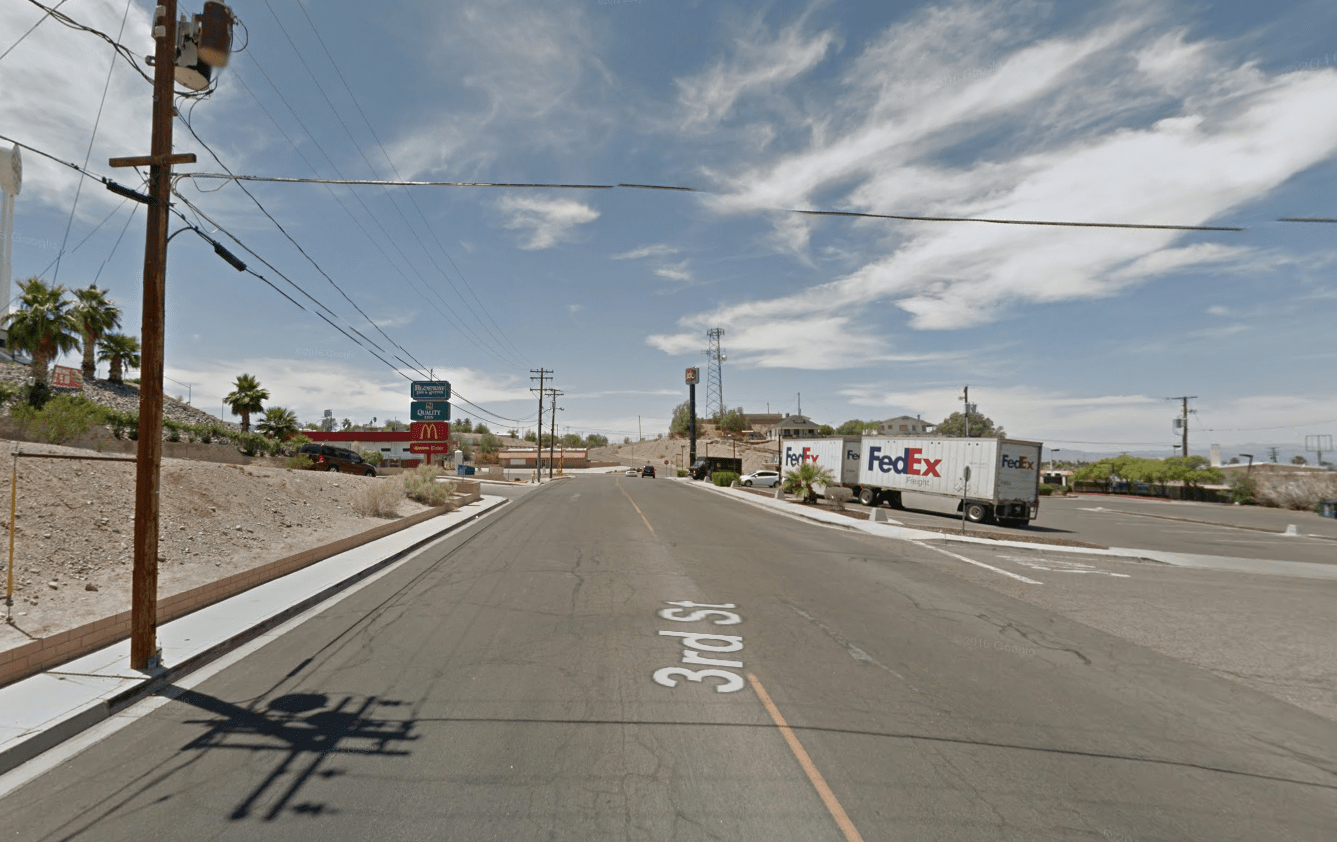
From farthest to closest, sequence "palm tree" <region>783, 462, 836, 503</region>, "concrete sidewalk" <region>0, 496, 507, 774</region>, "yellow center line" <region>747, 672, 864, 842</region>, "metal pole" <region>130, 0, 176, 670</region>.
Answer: "palm tree" <region>783, 462, 836, 503</region> → "metal pole" <region>130, 0, 176, 670</region> → "concrete sidewalk" <region>0, 496, 507, 774</region> → "yellow center line" <region>747, 672, 864, 842</region>

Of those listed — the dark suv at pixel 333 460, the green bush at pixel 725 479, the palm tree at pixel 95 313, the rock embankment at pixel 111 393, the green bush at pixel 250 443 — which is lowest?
the green bush at pixel 725 479

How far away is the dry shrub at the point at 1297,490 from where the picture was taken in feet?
150

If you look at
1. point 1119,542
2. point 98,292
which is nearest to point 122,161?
point 1119,542

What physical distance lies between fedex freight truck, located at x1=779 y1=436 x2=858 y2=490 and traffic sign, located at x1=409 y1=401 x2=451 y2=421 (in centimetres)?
2136

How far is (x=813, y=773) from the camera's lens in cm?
453

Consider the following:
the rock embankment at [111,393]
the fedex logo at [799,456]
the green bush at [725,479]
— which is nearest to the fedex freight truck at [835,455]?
the fedex logo at [799,456]

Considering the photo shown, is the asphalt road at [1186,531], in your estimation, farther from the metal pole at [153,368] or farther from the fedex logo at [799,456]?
the metal pole at [153,368]

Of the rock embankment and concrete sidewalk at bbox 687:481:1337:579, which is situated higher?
the rock embankment

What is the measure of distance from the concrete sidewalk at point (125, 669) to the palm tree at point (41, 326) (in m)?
30.4

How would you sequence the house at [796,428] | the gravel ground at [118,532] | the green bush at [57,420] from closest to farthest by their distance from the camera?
the gravel ground at [118,532], the green bush at [57,420], the house at [796,428]

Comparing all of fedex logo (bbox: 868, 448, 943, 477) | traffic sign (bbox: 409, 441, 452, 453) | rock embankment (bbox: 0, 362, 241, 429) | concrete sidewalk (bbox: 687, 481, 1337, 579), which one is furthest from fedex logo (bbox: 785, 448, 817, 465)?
rock embankment (bbox: 0, 362, 241, 429)

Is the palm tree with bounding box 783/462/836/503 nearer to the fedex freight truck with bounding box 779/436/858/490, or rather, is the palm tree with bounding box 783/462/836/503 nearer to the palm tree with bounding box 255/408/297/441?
the fedex freight truck with bounding box 779/436/858/490

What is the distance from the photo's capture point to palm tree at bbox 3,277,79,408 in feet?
99.0

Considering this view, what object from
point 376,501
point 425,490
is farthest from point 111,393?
point 376,501
